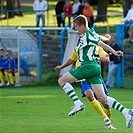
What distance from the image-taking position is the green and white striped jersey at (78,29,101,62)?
12.3 meters

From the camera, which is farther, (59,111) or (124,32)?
(124,32)

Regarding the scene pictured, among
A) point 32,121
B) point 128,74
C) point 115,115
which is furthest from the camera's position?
point 128,74

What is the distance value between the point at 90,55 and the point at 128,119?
1.32 metres

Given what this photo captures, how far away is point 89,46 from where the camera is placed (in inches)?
487

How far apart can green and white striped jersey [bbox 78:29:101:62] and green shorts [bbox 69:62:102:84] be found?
130mm

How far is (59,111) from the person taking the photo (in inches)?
635

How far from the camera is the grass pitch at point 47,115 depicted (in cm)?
1246

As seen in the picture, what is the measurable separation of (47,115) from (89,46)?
3.21 m

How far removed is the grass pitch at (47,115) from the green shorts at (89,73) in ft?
2.93

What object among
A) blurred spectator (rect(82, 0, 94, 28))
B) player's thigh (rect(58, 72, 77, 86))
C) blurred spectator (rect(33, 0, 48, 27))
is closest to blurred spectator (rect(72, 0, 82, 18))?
blurred spectator (rect(82, 0, 94, 28))

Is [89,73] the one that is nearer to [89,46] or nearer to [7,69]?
[89,46]

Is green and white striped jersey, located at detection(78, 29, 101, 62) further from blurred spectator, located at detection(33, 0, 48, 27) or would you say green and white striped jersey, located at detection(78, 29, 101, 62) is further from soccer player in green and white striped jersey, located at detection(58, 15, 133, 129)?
blurred spectator, located at detection(33, 0, 48, 27)

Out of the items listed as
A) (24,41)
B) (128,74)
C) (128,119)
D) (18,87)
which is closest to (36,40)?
(24,41)

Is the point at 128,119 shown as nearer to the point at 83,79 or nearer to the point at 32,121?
the point at 83,79
